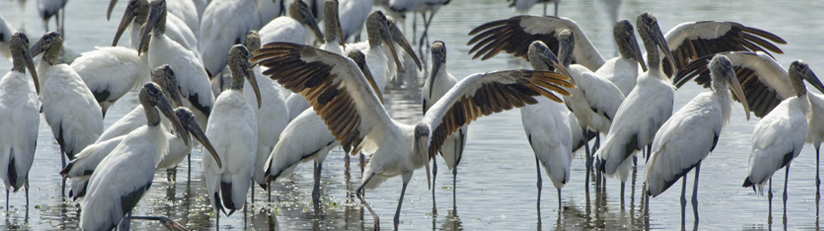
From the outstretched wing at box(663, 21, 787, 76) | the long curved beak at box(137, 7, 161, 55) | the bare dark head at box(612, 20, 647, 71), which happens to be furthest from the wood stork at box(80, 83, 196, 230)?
the outstretched wing at box(663, 21, 787, 76)

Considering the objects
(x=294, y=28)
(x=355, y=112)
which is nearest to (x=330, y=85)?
(x=355, y=112)

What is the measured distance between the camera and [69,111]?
24.5ft

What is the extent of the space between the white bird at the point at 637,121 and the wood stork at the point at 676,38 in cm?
167

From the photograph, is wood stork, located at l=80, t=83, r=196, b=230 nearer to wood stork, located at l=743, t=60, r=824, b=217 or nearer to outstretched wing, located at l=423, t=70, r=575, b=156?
outstretched wing, located at l=423, t=70, r=575, b=156

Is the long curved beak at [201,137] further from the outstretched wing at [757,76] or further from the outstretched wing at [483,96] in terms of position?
the outstretched wing at [757,76]

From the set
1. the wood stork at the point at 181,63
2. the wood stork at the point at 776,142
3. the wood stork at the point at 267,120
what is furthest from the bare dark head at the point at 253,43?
the wood stork at the point at 776,142

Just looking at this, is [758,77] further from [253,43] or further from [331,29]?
[253,43]

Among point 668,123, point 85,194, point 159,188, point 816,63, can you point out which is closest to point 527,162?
point 668,123

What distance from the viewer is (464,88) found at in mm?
6828

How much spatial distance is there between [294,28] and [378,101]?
4.20m

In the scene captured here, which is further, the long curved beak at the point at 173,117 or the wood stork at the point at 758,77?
the wood stork at the point at 758,77

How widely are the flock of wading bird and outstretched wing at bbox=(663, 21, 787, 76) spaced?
0.04ft

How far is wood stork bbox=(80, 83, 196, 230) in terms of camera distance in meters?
5.91

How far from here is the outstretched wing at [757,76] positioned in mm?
8195
